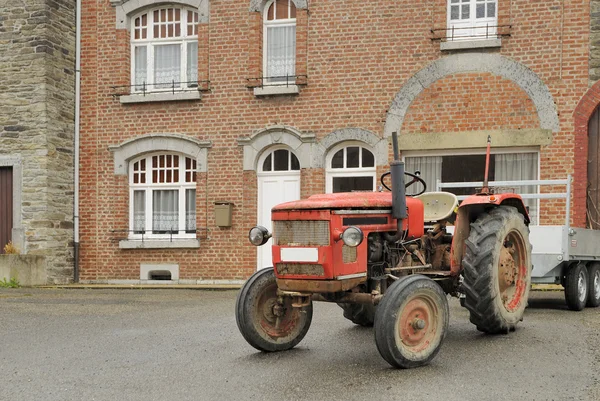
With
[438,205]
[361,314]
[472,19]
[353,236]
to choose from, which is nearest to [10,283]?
[361,314]

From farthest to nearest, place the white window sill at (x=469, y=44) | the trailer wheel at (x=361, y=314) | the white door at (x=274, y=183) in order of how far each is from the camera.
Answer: the white door at (x=274, y=183) < the white window sill at (x=469, y=44) < the trailer wheel at (x=361, y=314)

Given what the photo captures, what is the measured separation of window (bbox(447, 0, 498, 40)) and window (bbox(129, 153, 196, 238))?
5870 millimetres

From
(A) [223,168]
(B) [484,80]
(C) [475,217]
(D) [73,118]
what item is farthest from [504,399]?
(D) [73,118]

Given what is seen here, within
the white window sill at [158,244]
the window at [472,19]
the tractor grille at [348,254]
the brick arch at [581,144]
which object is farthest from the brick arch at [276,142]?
the tractor grille at [348,254]

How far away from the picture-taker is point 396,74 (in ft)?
49.0

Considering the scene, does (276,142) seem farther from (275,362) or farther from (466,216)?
(275,362)

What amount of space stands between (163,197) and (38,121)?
2.93m

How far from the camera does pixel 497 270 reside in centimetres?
727

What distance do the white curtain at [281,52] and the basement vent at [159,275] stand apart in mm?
4521

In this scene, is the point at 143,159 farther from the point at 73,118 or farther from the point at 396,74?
the point at 396,74

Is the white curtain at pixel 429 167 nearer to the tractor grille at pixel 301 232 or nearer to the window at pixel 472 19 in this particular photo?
the window at pixel 472 19

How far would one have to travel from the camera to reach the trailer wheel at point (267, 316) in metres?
6.96

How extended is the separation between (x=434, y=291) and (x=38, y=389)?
10.4 feet

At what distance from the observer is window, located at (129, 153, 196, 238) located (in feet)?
53.3
